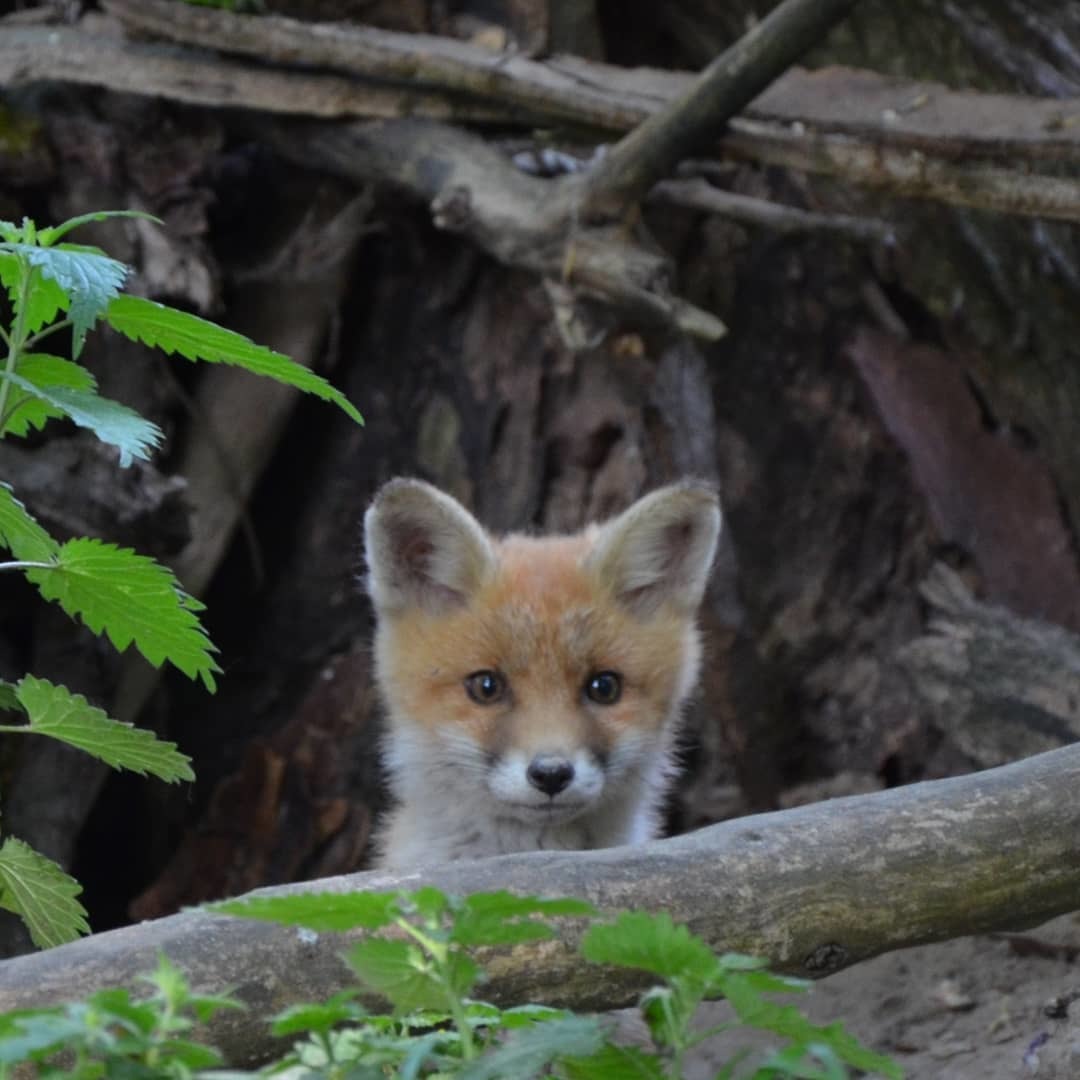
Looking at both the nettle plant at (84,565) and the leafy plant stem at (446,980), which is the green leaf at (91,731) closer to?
the nettle plant at (84,565)

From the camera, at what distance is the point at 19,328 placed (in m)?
2.35

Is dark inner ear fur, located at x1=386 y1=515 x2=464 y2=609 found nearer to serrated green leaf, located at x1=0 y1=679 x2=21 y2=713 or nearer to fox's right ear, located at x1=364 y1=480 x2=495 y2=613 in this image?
fox's right ear, located at x1=364 y1=480 x2=495 y2=613

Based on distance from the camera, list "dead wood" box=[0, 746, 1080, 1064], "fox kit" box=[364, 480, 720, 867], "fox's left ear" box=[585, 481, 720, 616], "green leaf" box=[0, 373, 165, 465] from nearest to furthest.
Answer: "dead wood" box=[0, 746, 1080, 1064]
"green leaf" box=[0, 373, 165, 465]
"fox kit" box=[364, 480, 720, 867]
"fox's left ear" box=[585, 481, 720, 616]

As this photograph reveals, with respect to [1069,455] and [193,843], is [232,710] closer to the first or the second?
[193,843]

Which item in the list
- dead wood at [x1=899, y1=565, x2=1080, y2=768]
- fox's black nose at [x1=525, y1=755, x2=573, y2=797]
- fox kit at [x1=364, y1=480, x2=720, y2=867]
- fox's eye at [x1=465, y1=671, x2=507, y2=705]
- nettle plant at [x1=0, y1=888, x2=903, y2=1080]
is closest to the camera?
nettle plant at [x1=0, y1=888, x2=903, y2=1080]

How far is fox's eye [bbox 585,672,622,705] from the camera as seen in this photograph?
4691 mm

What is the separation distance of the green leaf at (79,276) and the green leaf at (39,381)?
188 mm

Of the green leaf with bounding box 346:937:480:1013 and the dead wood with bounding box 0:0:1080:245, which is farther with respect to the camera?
the dead wood with bounding box 0:0:1080:245

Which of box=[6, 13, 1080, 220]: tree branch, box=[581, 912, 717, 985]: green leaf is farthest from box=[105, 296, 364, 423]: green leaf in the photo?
box=[6, 13, 1080, 220]: tree branch

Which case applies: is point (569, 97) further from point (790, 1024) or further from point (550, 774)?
point (790, 1024)

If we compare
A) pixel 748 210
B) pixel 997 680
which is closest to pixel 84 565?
pixel 748 210

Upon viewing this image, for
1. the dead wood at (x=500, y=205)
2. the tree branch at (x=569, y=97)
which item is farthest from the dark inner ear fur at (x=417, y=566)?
the tree branch at (x=569, y=97)

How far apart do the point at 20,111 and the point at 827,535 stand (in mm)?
3573

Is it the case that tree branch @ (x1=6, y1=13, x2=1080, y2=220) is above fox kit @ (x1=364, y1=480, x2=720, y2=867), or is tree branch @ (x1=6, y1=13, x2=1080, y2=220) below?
above
